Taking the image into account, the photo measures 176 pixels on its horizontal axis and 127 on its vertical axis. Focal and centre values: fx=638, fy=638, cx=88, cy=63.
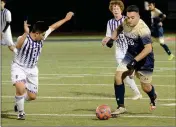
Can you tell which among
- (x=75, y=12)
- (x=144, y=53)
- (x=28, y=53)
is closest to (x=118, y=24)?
(x=144, y=53)

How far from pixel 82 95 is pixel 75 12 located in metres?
35.5

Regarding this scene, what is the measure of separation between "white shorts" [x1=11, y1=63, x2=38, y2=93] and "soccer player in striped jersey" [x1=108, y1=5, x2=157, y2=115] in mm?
1485

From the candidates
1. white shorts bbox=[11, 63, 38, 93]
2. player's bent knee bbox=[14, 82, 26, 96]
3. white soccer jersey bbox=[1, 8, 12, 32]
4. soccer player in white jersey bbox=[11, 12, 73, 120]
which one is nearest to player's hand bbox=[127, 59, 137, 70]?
soccer player in white jersey bbox=[11, 12, 73, 120]

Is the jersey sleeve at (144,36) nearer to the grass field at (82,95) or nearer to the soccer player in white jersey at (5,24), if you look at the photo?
the grass field at (82,95)

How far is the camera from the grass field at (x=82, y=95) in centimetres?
1093

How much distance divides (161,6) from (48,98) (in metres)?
34.8

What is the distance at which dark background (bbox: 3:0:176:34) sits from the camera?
4850 centimetres

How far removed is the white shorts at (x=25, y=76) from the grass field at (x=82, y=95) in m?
0.55

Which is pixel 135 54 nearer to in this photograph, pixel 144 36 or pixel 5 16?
pixel 144 36

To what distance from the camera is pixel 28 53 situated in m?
11.1

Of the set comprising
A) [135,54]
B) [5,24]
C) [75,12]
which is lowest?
[135,54]

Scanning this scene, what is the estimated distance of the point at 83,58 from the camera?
2470 centimetres

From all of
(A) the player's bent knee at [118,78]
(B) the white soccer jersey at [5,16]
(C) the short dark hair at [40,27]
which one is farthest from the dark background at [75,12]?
(C) the short dark hair at [40,27]

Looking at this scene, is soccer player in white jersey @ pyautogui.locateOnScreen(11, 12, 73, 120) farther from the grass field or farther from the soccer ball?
the soccer ball
